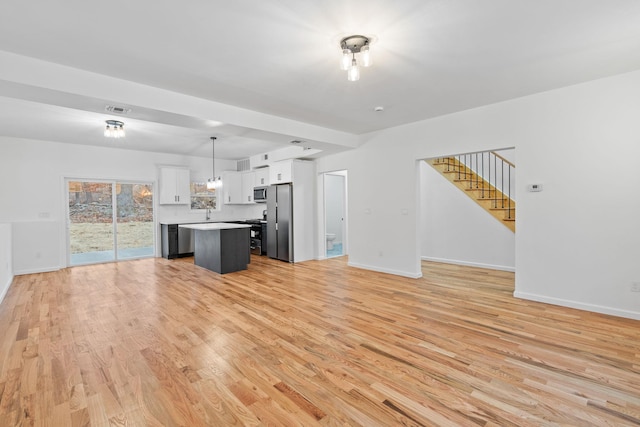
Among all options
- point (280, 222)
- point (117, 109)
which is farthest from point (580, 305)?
point (117, 109)

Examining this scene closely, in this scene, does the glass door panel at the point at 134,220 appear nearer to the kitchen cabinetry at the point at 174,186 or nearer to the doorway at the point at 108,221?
the doorway at the point at 108,221

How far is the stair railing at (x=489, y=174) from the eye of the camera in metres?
6.24

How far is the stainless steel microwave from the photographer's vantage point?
314 inches

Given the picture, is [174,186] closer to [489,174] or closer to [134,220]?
[134,220]

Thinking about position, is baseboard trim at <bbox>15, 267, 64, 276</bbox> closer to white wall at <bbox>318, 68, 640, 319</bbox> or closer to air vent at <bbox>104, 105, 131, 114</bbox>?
air vent at <bbox>104, 105, 131, 114</bbox>

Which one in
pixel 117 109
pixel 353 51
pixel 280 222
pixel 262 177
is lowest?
pixel 280 222

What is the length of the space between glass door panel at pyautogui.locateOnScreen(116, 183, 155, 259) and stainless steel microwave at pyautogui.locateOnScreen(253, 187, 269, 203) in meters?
2.62

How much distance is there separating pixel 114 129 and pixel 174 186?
321 cm

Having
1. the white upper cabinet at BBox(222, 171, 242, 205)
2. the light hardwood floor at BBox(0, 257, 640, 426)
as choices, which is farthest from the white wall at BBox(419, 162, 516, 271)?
the white upper cabinet at BBox(222, 171, 242, 205)

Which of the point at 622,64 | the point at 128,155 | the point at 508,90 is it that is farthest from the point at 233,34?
the point at 128,155

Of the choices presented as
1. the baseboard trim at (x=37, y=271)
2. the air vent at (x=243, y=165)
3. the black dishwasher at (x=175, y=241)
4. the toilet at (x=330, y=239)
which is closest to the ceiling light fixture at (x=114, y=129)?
the black dishwasher at (x=175, y=241)

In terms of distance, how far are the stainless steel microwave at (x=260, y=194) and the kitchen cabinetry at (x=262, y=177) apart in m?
0.11

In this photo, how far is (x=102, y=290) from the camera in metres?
4.70

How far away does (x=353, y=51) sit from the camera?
8.84 ft
